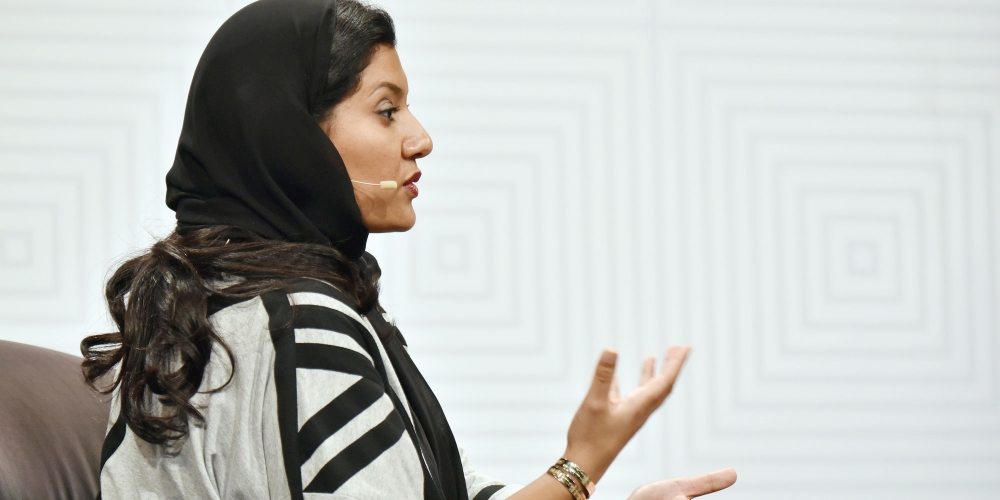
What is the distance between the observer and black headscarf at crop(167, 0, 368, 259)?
1016mm

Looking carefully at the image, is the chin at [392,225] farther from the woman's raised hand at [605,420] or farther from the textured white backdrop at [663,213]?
the textured white backdrop at [663,213]

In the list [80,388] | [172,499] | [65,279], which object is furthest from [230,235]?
[65,279]

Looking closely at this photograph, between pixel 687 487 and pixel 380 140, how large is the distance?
0.54 m

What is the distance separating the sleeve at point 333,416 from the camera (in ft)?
2.76

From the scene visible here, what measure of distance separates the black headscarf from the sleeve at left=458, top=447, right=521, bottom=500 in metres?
0.46

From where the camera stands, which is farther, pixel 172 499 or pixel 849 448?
pixel 849 448

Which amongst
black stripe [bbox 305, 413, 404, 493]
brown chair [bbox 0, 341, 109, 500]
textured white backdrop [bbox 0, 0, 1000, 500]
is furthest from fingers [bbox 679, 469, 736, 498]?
textured white backdrop [bbox 0, 0, 1000, 500]

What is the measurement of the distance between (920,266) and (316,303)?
5.65 feet

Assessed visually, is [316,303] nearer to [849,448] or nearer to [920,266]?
[849,448]

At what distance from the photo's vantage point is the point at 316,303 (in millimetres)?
901

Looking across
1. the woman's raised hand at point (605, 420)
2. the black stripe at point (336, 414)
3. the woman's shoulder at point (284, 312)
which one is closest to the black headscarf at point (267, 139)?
the woman's shoulder at point (284, 312)

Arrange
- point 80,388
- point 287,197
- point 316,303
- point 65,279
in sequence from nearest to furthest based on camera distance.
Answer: point 316,303 → point 287,197 → point 80,388 → point 65,279

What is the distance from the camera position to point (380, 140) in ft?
3.57

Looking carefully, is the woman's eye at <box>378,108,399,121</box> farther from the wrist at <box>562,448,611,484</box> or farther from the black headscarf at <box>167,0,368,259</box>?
the wrist at <box>562,448,611,484</box>
